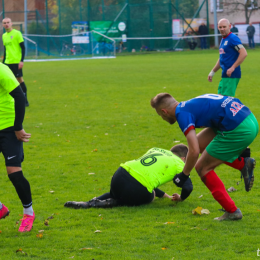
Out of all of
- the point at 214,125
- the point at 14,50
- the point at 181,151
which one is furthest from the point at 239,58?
the point at 14,50

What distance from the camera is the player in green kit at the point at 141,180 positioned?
5.03 metres

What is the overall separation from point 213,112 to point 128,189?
132cm

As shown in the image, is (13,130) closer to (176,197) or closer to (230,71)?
(176,197)

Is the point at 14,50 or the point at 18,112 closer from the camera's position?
the point at 18,112

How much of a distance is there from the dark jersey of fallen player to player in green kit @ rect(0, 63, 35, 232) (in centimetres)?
156

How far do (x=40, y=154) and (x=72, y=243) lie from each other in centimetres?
405

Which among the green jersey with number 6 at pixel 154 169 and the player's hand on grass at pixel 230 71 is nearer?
the green jersey with number 6 at pixel 154 169

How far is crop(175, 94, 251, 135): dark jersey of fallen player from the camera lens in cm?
439

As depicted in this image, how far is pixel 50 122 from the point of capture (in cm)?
1112

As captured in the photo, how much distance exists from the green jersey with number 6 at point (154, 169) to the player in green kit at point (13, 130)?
120cm

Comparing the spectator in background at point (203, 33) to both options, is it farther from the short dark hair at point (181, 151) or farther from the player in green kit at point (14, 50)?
the short dark hair at point (181, 151)

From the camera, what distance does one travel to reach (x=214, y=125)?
4.55 metres

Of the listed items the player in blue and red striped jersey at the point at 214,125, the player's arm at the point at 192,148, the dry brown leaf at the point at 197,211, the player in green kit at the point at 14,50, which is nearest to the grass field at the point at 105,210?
the dry brown leaf at the point at 197,211

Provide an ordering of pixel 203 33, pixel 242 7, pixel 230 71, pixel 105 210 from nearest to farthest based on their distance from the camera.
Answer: pixel 105 210
pixel 230 71
pixel 203 33
pixel 242 7
